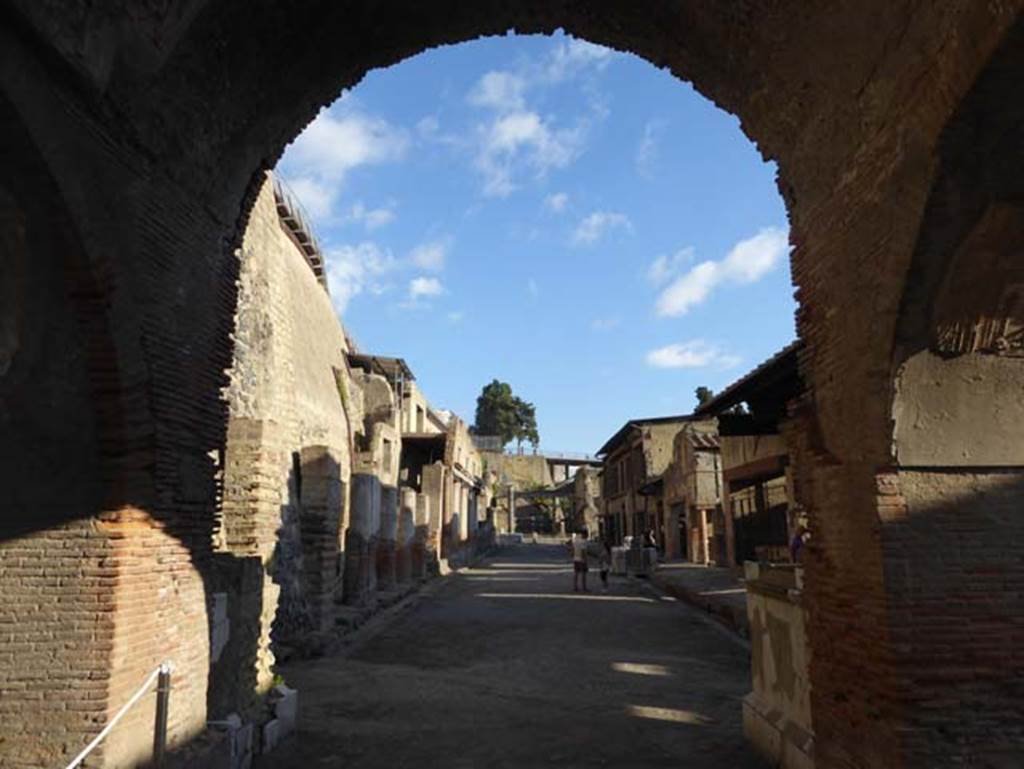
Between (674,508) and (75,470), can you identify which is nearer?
(75,470)

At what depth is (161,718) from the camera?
470 centimetres

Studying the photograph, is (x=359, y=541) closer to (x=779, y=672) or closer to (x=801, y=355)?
(x=779, y=672)

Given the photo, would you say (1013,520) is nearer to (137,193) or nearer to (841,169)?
(841,169)

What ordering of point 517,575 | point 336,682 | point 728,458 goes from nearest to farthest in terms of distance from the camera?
1. point 336,682
2. point 728,458
3. point 517,575

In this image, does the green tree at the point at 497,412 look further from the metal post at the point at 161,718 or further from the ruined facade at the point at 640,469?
the metal post at the point at 161,718

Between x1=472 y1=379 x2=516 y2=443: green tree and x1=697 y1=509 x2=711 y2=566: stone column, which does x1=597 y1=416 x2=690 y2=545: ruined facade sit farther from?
x1=472 y1=379 x2=516 y2=443: green tree

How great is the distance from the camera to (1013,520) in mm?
4352

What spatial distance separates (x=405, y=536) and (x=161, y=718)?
15.6 metres

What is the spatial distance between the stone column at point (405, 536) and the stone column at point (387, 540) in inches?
33.9

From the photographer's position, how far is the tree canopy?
76688mm

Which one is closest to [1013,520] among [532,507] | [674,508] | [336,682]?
[336,682]

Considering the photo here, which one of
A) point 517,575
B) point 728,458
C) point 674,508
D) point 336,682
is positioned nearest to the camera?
point 336,682

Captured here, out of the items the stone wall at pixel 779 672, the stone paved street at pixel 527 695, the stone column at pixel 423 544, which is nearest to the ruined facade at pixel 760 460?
the stone wall at pixel 779 672

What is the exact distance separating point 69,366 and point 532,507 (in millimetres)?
63469
